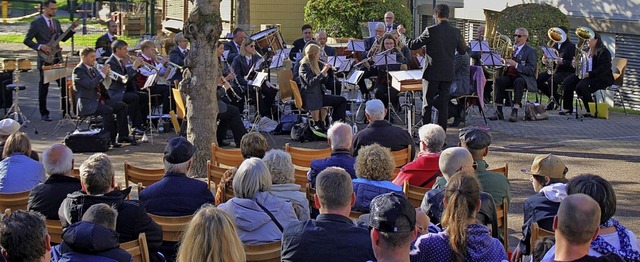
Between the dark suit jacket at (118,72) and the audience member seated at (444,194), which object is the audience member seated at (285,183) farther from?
the dark suit jacket at (118,72)

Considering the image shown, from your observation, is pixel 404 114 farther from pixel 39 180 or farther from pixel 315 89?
pixel 39 180

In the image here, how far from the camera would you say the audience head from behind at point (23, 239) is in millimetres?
4828

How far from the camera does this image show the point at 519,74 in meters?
17.6

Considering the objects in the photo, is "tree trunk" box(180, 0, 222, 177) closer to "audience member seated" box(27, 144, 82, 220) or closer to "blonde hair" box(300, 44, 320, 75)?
"blonde hair" box(300, 44, 320, 75)

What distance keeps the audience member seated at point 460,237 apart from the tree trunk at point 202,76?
657cm

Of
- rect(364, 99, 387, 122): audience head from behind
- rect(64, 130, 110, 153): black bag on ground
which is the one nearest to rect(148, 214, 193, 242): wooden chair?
rect(364, 99, 387, 122): audience head from behind

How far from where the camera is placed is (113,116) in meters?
14.5

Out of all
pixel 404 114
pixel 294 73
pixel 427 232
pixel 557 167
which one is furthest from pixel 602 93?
pixel 427 232

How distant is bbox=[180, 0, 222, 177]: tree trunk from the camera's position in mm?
11547

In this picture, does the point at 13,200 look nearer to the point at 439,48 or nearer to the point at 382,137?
the point at 382,137

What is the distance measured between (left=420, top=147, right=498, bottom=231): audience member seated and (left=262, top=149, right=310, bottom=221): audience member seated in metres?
0.86

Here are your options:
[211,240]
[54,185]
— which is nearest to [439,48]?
[54,185]

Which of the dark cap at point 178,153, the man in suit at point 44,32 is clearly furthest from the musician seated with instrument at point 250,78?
the dark cap at point 178,153

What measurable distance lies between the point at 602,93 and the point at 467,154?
558 inches
